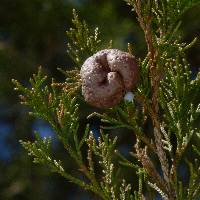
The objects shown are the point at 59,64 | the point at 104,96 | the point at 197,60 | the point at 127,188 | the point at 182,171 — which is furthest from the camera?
the point at 59,64

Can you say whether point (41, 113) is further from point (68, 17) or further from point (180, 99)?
point (68, 17)

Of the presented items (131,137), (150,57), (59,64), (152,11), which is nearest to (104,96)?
(150,57)

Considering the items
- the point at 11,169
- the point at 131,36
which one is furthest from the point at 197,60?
the point at 11,169

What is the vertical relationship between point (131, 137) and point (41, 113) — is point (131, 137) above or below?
above

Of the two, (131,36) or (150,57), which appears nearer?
(150,57)

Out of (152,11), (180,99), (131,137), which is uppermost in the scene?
(131,137)

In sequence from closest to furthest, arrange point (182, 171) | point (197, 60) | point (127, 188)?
point (127, 188) → point (197, 60) → point (182, 171)
